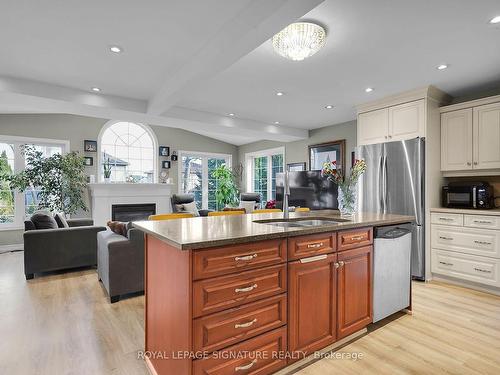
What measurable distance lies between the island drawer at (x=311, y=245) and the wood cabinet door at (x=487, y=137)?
2.63 m

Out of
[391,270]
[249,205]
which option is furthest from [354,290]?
[249,205]

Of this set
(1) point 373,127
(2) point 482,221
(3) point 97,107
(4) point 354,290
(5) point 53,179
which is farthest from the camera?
(5) point 53,179

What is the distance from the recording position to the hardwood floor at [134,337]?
1841mm

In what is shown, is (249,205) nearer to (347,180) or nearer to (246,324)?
(347,180)

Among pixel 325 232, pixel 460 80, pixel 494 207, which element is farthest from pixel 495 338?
pixel 460 80

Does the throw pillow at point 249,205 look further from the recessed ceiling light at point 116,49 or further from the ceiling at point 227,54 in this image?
the recessed ceiling light at point 116,49

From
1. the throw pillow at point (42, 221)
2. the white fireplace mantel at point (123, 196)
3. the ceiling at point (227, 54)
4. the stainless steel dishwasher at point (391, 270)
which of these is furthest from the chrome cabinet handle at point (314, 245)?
the white fireplace mantel at point (123, 196)

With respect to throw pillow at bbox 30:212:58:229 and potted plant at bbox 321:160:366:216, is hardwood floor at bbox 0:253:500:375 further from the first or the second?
potted plant at bbox 321:160:366:216

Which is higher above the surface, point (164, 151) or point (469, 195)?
point (164, 151)

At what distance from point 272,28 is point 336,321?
6.93ft

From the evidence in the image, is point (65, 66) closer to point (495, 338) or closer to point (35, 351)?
point (35, 351)

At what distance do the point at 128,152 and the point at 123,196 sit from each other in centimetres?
115

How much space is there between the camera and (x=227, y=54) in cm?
242

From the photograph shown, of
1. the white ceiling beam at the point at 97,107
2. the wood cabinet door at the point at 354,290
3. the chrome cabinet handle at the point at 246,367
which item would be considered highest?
the white ceiling beam at the point at 97,107
